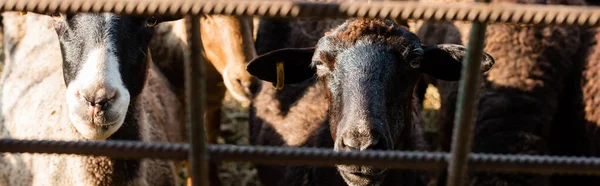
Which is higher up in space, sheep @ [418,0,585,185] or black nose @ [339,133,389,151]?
sheep @ [418,0,585,185]

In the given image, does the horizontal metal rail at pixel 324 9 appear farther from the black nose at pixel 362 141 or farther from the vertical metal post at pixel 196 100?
the black nose at pixel 362 141

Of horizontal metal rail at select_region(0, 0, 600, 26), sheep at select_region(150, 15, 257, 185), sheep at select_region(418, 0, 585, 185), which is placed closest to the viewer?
horizontal metal rail at select_region(0, 0, 600, 26)

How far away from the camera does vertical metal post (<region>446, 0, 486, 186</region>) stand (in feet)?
5.37

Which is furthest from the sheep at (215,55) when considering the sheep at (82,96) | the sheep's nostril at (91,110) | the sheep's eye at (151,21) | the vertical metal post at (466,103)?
the vertical metal post at (466,103)

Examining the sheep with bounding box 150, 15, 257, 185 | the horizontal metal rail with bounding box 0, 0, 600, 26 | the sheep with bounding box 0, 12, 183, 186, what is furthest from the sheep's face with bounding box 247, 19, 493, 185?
the horizontal metal rail with bounding box 0, 0, 600, 26

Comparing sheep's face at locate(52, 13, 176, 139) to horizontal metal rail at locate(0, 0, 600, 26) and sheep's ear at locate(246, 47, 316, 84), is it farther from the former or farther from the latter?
horizontal metal rail at locate(0, 0, 600, 26)

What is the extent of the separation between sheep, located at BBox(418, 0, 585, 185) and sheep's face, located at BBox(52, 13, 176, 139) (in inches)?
80.4

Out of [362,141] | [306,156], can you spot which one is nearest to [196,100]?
[306,156]

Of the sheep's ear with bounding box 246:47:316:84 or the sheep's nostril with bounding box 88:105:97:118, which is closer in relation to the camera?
the sheep's nostril with bounding box 88:105:97:118

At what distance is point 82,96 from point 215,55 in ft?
5.99

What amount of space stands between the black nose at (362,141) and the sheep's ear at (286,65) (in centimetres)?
64

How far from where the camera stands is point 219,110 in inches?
228

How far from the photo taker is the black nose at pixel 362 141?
2893 millimetres

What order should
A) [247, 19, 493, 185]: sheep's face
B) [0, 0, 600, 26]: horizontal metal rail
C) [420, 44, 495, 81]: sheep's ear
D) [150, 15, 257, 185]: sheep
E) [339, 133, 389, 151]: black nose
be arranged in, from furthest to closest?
[150, 15, 257, 185]: sheep
[420, 44, 495, 81]: sheep's ear
[247, 19, 493, 185]: sheep's face
[339, 133, 389, 151]: black nose
[0, 0, 600, 26]: horizontal metal rail
